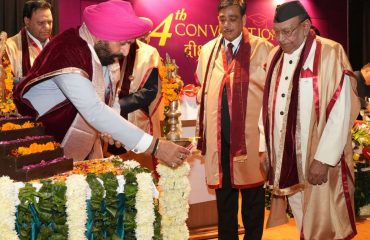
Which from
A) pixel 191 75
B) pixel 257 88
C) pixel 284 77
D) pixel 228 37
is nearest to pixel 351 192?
pixel 284 77

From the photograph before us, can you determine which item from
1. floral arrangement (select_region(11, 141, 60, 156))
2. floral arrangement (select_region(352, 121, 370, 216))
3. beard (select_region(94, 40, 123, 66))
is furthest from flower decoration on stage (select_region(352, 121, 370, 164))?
floral arrangement (select_region(11, 141, 60, 156))

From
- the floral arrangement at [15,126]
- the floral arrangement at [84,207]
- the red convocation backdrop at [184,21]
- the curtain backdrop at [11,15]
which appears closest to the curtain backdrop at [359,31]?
the red convocation backdrop at [184,21]

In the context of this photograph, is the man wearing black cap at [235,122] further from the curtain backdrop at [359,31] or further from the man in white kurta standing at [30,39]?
the curtain backdrop at [359,31]

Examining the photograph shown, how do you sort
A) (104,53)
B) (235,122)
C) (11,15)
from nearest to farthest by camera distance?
(104,53) < (235,122) < (11,15)

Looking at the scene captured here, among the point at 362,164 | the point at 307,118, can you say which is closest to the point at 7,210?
the point at 307,118

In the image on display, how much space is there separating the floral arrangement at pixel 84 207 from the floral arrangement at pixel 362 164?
305 centimetres

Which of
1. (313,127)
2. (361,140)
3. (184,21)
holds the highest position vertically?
(184,21)

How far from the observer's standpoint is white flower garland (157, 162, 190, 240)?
279cm

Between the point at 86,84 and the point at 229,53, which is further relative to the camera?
the point at 229,53

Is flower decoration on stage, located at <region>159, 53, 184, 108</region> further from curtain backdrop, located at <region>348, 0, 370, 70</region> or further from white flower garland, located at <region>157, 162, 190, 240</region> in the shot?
curtain backdrop, located at <region>348, 0, 370, 70</region>

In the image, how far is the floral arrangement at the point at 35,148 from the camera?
2.40m

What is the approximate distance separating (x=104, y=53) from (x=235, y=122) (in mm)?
1216

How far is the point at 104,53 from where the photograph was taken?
2789 mm

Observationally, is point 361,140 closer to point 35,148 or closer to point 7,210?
point 35,148
